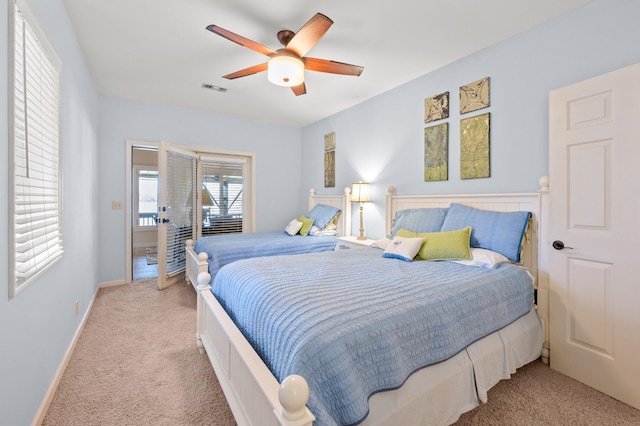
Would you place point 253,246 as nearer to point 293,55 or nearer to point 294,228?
point 294,228

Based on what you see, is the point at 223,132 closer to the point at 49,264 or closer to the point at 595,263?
the point at 49,264

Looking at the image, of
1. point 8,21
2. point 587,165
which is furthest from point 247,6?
point 587,165

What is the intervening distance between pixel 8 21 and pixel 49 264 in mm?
1205

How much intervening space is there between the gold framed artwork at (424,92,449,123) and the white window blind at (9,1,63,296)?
9.88 feet

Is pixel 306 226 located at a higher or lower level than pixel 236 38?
lower

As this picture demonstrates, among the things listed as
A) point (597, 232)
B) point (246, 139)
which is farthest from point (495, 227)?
point (246, 139)

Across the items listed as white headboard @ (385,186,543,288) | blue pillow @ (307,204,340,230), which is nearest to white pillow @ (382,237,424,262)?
white headboard @ (385,186,543,288)

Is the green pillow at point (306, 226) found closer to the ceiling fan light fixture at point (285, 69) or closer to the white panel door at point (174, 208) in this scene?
the white panel door at point (174, 208)

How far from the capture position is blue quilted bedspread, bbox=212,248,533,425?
3.51ft

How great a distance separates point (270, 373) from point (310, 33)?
6.40 feet

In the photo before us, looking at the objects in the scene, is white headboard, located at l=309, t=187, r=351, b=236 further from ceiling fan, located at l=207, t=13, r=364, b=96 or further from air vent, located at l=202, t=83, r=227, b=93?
air vent, located at l=202, t=83, r=227, b=93

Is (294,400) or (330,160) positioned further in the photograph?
(330,160)

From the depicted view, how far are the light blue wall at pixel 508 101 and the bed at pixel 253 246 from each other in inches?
17.7

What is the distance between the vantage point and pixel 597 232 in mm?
1853
